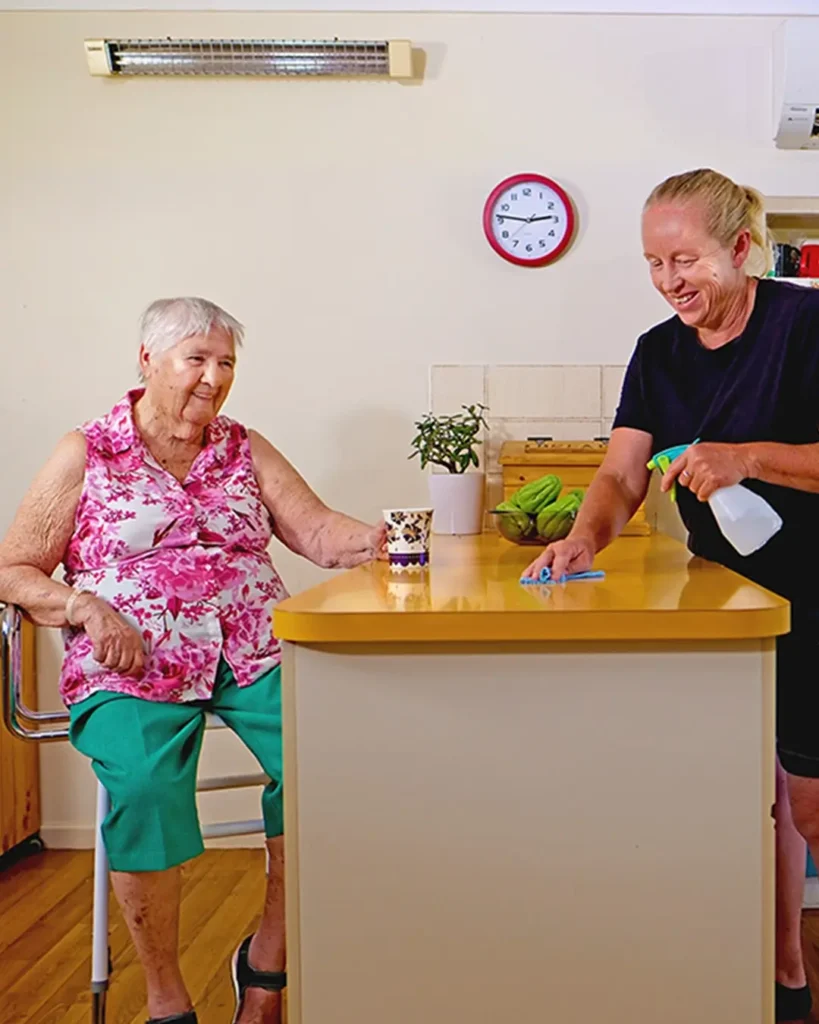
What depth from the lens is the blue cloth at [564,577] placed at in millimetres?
1568

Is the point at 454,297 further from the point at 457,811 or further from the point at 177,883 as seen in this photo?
the point at 457,811

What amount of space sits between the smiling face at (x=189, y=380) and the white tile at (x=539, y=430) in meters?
1.16

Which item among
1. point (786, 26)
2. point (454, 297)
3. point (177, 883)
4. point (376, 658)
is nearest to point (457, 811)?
point (376, 658)

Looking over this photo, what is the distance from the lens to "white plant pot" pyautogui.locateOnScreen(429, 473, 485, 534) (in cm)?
277

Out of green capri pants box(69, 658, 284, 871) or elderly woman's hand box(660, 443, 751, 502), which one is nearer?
elderly woman's hand box(660, 443, 751, 502)

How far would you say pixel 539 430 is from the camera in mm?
3057

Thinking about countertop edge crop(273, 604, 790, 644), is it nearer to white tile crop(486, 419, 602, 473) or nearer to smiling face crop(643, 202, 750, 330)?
smiling face crop(643, 202, 750, 330)

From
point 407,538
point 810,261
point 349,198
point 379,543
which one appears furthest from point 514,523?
point 810,261

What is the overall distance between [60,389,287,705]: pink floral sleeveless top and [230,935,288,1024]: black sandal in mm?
495

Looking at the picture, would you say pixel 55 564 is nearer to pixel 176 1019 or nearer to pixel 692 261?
pixel 176 1019

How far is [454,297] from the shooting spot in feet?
9.93

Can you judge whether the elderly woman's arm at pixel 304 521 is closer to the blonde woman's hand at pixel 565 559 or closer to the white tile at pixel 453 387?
the blonde woman's hand at pixel 565 559

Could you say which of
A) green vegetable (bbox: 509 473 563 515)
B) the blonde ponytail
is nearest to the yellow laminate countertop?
the blonde ponytail

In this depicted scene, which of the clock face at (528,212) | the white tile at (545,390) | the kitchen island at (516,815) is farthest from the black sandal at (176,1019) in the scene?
the clock face at (528,212)
